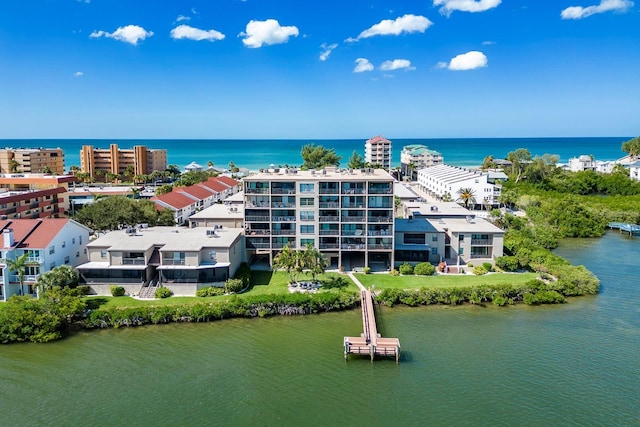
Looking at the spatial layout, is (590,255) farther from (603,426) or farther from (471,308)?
(603,426)

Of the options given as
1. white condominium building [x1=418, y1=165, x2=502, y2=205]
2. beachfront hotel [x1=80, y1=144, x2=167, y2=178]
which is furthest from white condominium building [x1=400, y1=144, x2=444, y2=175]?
beachfront hotel [x1=80, y1=144, x2=167, y2=178]

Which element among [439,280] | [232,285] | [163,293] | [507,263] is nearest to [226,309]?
[232,285]

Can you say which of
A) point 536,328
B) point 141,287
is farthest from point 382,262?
point 141,287

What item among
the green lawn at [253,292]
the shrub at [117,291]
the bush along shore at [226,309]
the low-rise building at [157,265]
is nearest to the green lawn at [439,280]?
the green lawn at [253,292]

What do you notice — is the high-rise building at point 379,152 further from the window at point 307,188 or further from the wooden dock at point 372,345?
the wooden dock at point 372,345

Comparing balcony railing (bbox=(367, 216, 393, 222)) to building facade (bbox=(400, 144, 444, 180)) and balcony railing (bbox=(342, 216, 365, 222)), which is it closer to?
balcony railing (bbox=(342, 216, 365, 222))

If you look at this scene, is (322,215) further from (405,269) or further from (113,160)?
(113,160)
